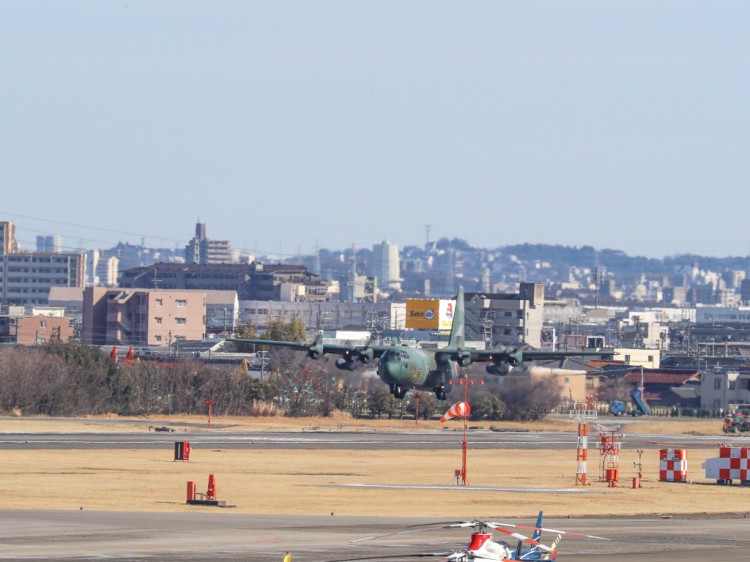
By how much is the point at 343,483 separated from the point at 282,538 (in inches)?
793

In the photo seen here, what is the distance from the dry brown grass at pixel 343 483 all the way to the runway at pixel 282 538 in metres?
3.49

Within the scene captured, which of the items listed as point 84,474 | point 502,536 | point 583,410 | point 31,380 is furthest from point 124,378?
point 502,536

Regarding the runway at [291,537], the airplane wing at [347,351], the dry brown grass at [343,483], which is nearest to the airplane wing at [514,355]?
the airplane wing at [347,351]

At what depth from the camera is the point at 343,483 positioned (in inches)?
2224

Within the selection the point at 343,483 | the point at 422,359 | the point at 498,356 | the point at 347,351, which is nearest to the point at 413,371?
the point at 422,359

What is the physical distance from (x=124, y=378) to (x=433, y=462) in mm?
49015

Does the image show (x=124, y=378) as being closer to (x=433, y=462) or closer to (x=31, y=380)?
(x=31, y=380)

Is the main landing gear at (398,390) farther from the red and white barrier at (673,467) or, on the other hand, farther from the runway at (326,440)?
the red and white barrier at (673,467)

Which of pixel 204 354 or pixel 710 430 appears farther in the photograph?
pixel 204 354

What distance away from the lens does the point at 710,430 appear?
391ft

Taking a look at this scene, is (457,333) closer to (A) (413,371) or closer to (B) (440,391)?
(B) (440,391)

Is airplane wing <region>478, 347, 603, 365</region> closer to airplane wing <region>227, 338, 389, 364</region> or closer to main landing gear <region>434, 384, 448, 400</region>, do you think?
main landing gear <region>434, 384, 448, 400</region>

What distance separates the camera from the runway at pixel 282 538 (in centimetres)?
3316

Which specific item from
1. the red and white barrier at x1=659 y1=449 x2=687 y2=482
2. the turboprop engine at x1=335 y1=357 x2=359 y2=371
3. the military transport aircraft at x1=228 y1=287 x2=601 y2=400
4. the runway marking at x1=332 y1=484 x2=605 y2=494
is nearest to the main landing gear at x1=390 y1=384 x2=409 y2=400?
the military transport aircraft at x1=228 y1=287 x2=601 y2=400
